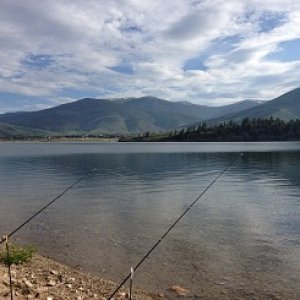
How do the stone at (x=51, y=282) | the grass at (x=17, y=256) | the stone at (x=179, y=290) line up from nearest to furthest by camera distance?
the stone at (x=51, y=282) < the stone at (x=179, y=290) < the grass at (x=17, y=256)

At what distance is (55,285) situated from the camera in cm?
1512

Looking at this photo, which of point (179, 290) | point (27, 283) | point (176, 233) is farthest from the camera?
point (176, 233)

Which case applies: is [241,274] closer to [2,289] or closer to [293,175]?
[2,289]

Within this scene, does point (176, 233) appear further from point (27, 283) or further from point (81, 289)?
point (27, 283)

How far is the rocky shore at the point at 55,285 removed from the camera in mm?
13930

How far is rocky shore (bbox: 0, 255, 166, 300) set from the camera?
45.7ft

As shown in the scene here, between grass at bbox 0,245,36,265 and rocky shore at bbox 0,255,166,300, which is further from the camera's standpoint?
grass at bbox 0,245,36,265

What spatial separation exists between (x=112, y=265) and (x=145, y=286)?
299 cm

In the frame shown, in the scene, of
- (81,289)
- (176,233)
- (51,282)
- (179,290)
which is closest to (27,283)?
(51,282)

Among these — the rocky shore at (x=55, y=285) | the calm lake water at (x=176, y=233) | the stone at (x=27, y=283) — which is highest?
the stone at (x=27, y=283)

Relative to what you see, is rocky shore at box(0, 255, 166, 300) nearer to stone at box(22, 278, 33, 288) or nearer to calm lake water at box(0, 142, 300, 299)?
stone at box(22, 278, 33, 288)

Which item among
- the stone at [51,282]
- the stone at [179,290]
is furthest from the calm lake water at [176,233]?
the stone at [51,282]

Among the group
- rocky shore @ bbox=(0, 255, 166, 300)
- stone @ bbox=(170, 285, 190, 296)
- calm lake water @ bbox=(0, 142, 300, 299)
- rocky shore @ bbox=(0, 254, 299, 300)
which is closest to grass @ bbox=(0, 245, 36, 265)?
rocky shore @ bbox=(0, 255, 166, 300)

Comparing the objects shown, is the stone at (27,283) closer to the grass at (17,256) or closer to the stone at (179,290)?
the grass at (17,256)
